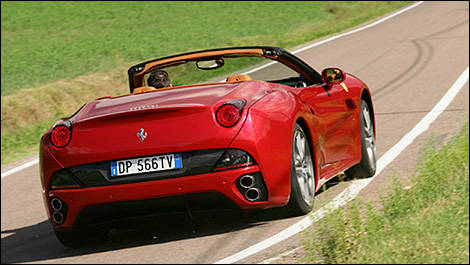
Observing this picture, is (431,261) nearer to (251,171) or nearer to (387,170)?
(251,171)

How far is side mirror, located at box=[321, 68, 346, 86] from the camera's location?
25.6ft

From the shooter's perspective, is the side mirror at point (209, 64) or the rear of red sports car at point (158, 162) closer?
the rear of red sports car at point (158, 162)

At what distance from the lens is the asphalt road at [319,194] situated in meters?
6.01

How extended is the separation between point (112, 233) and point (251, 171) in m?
1.70

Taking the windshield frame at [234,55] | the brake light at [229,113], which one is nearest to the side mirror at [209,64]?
the windshield frame at [234,55]

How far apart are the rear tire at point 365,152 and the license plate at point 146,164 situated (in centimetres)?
280

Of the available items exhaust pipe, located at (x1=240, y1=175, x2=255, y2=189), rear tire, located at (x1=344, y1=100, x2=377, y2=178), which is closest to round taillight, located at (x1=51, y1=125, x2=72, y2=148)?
exhaust pipe, located at (x1=240, y1=175, x2=255, y2=189)

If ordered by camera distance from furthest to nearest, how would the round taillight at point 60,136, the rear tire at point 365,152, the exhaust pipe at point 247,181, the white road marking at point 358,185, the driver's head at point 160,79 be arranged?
1. the rear tire at point 365,152
2. the driver's head at point 160,79
3. the round taillight at point 60,136
4. the exhaust pipe at point 247,181
5. the white road marking at point 358,185

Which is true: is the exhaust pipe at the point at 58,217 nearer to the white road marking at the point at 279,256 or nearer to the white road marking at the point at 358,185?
the white road marking at the point at 358,185

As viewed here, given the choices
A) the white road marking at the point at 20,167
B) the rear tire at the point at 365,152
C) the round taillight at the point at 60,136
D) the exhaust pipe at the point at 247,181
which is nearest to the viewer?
the exhaust pipe at the point at 247,181

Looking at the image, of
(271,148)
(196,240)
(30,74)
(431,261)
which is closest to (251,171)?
(271,148)

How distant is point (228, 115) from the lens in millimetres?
5973

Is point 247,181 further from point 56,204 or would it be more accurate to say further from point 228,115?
point 56,204

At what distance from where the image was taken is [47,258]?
247 inches
